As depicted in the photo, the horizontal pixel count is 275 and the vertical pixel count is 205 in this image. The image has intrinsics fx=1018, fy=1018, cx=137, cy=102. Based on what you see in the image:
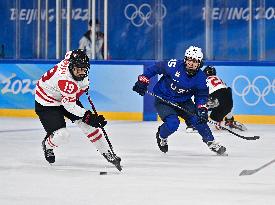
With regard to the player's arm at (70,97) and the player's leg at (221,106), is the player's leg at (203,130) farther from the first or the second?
the player's leg at (221,106)

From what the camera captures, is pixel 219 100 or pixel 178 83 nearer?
pixel 178 83

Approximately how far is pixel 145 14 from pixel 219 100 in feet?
13.2

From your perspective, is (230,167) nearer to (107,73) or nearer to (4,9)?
(107,73)

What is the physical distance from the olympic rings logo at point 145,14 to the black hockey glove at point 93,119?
8.14m

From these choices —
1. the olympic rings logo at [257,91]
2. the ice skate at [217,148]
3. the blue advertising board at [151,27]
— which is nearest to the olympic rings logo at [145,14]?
the blue advertising board at [151,27]

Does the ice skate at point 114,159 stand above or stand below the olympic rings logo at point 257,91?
below

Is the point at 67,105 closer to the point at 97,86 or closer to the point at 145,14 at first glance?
the point at 97,86

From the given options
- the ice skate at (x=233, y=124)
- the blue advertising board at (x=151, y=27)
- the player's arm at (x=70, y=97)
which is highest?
the blue advertising board at (x=151, y=27)

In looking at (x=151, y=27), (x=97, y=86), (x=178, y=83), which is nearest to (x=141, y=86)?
(x=178, y=83)

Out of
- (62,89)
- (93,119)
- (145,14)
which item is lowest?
(93,119)

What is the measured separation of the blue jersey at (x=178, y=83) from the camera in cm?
930

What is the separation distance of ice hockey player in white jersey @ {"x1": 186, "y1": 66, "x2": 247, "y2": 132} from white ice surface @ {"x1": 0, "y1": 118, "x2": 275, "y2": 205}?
74 cm

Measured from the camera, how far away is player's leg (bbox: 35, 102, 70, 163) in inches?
321

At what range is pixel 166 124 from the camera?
9445 mm
